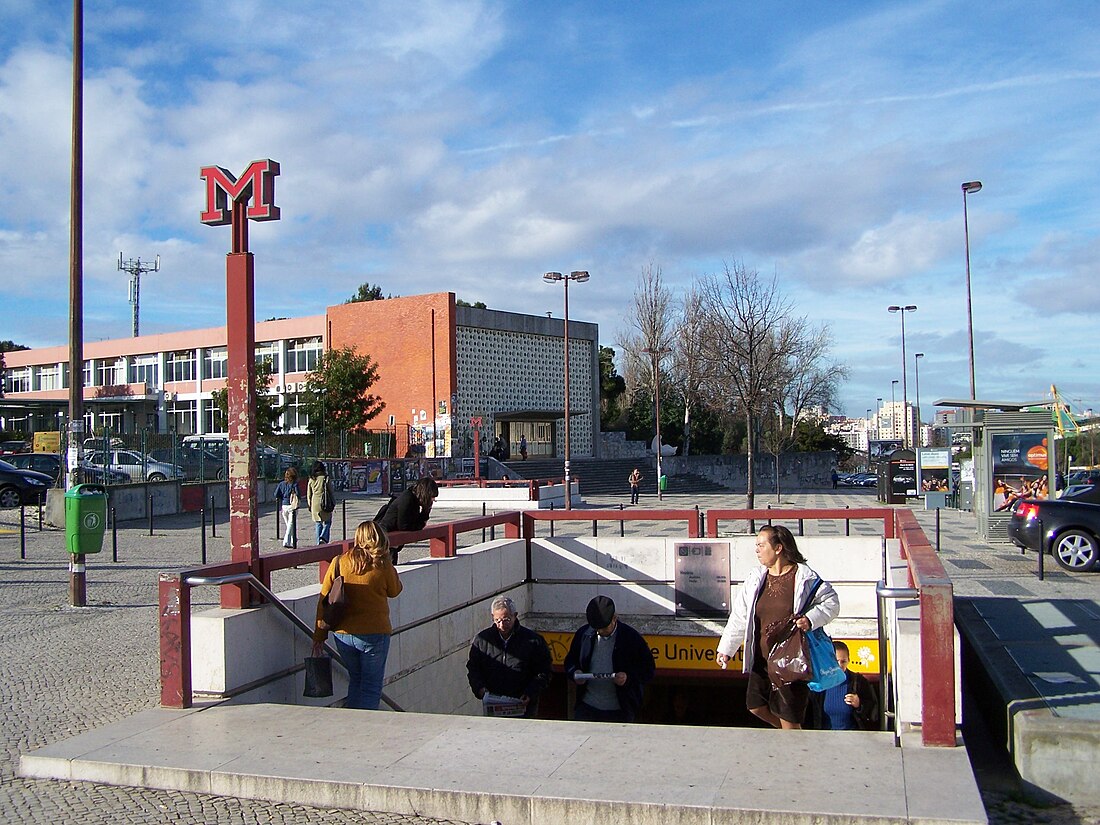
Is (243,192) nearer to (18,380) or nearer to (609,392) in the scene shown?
(609,392)

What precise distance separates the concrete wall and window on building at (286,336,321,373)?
21028 mm

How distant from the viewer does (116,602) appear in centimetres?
1202

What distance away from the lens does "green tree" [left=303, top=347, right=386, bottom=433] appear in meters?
48.6

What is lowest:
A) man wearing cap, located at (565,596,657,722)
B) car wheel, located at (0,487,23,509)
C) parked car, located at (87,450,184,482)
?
man wearing cap, located at (565,596,657,722)

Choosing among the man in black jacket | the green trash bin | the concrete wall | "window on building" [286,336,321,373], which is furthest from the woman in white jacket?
"window on building" [286,336,321,373]

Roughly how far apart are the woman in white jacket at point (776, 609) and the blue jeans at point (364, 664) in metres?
2.54

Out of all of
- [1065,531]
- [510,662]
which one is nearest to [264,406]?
[1065,531]

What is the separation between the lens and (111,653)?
8.95 metres

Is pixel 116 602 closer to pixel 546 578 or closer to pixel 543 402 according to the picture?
pixel 546 578

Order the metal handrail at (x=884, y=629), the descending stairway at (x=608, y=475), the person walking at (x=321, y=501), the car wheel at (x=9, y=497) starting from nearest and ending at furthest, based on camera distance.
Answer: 1. the metal handrail at (x=884, y=629)
2. the person walking at (x=321, y=501)
3. the car wheel at (x=9, y=497)
4. the descending stairway at (x=608, y=475)

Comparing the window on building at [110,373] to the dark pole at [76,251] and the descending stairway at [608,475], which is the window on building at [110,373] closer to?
the descending stairway at [608,475]

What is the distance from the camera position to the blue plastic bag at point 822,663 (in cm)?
663

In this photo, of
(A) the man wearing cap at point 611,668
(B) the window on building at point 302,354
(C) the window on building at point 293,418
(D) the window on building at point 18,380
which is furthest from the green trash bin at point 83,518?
(D) the window on building at point 18,380

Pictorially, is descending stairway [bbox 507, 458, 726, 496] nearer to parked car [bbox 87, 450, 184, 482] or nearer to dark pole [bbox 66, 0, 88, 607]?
parked car [bbox 87, 450, 184, 482]
